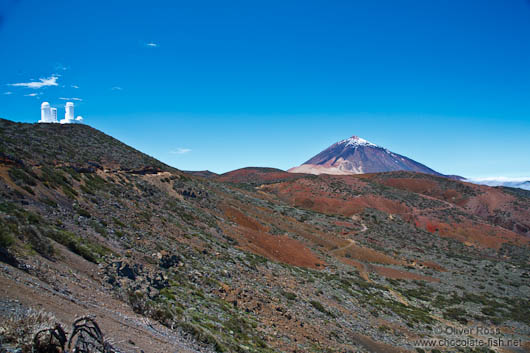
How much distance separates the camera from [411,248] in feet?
152

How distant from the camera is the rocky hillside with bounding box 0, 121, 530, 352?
753cm

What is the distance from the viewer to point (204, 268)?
50.0 ft

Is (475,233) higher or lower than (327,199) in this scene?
lower

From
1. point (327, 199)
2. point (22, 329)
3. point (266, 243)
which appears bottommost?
point (266, 243)

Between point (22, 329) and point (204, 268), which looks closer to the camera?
point (22, 329)

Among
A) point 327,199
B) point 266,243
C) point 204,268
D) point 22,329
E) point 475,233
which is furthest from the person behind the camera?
point 327,199

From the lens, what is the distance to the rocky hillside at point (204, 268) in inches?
296

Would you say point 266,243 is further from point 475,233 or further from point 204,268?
point 475,233

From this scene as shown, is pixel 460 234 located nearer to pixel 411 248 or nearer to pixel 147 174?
pixel 411 248

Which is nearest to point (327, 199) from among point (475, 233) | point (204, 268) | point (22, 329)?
point (475, 233)

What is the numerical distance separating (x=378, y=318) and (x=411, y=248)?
3194 cm

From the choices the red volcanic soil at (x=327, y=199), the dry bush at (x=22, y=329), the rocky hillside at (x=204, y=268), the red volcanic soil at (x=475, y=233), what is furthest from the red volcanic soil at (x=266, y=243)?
the red volcanic soil at (x=475, y=233)

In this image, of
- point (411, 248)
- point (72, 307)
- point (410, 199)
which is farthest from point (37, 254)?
point (410, 199)

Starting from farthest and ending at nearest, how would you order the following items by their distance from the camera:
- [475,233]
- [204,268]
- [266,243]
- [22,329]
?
[475,233]
[266,243]
[204,268]
[22,329]
